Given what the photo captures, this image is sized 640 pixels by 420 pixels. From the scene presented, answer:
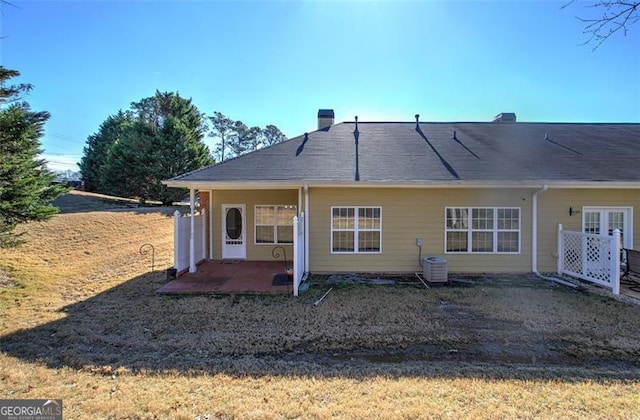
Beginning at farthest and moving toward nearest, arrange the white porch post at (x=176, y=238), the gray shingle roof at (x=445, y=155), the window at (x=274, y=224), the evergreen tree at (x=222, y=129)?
the evergreen tree at (x=222, y=129), the window at (x=274, y=224), the gray shingle roof at (x=445, y=155), the white porch post at (x=176, y=238)

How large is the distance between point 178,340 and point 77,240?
12.0m

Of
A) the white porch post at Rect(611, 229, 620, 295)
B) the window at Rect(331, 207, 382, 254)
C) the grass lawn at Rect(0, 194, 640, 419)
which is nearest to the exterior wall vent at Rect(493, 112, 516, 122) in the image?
the white porch post at Rect(611, 229, 620, 295)

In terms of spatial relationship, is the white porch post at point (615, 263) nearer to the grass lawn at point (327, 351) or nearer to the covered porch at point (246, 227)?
the grass lawn at point (327, 351)

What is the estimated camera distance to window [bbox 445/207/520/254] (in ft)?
31.0

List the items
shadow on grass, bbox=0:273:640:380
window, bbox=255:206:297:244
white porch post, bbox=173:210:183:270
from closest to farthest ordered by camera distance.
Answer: shadow on grass, bbox=0:273:640:380, white porch post, bbox=173:210:183:270, window, bbox=255:206:297:244

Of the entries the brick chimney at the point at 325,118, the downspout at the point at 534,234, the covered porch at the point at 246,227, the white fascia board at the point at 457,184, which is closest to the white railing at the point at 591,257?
the downspout at the point at 534,234

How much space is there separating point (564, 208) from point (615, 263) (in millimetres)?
2194

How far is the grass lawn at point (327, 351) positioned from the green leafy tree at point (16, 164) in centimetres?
173

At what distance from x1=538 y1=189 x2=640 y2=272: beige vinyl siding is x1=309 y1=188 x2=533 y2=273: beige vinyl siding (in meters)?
0.39

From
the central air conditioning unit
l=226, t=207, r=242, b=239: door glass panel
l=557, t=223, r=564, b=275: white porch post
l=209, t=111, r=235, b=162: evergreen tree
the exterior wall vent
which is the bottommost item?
the central air conditioning unit

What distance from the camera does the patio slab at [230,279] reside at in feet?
25.9

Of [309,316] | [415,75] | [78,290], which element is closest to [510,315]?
[309,316]

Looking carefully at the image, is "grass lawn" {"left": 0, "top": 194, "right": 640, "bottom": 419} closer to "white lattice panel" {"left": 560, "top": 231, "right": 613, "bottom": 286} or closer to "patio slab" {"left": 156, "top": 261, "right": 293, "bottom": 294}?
"patio slab" {"left": 156, "top": 261, "right": 293, "bottom": 294}

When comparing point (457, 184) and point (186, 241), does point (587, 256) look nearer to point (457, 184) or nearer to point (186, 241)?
point (457, 184)
